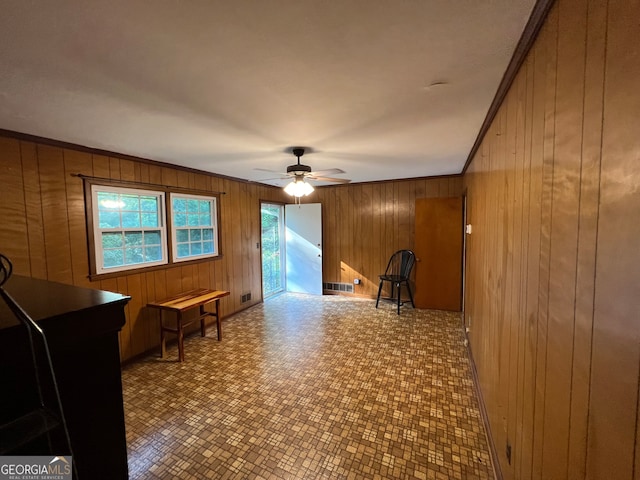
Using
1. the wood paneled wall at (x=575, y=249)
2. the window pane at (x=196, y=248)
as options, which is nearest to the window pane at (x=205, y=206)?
the window pane at (x=196, y=248)

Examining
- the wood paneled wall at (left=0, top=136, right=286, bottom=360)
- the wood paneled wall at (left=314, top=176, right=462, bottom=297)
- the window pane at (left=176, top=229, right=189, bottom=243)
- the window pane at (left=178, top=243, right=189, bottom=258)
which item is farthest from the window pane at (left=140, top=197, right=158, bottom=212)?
the wood paneled wall at (left=314, top=176, right=462, bottom=297)

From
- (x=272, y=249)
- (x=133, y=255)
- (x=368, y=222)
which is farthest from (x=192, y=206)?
(x=368, y=222)

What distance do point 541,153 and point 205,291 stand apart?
3620mm

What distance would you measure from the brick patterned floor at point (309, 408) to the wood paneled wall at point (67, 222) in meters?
0.69

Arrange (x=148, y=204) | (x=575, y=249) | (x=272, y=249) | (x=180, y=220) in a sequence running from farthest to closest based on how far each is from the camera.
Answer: (x=272, y=249)
(x=180, y=220)
(x=148, y=204)
(x=575, y=249)

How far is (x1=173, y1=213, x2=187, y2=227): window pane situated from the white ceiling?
1248 millimetres

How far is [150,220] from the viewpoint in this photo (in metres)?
3.20

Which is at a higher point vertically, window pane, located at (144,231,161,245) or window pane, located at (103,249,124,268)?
window pane, located at (144,231,161,245)

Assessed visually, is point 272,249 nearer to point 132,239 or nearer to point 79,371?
point 132,239

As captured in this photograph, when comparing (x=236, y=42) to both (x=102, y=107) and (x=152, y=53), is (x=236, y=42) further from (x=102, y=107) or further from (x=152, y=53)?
(x=102, y=107)

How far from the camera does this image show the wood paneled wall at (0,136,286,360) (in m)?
2.14

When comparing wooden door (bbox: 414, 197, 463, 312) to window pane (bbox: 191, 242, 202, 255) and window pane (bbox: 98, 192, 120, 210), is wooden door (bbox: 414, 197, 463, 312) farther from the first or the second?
window pane (bbox: 98, 192, 120, 210)

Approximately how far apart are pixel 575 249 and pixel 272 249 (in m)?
5.17

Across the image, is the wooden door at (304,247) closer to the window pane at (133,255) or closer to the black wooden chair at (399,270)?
the black wooden chair at (399,270)
